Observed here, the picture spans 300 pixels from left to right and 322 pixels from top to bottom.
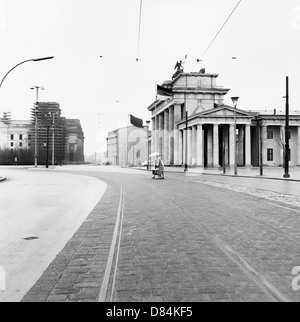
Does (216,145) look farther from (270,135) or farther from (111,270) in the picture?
(111,270)

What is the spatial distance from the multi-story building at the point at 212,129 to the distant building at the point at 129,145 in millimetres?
44789

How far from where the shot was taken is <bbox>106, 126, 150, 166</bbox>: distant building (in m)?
132

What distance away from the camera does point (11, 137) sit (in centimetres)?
12406

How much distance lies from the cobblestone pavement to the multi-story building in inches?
2050

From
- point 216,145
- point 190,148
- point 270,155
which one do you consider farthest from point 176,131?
point 270,155

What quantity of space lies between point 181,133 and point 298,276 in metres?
71.0

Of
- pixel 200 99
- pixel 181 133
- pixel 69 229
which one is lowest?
pixel 69 229

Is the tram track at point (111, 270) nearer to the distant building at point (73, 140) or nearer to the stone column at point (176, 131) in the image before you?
the stone column at point (176, 131)

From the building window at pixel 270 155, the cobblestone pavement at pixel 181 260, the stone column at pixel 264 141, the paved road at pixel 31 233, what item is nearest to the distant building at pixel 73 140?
the stone column at pixel 264 141

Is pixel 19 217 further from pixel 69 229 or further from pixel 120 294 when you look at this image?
pixel 120 294

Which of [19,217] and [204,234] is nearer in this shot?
[204,234]

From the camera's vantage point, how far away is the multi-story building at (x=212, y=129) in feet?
210
